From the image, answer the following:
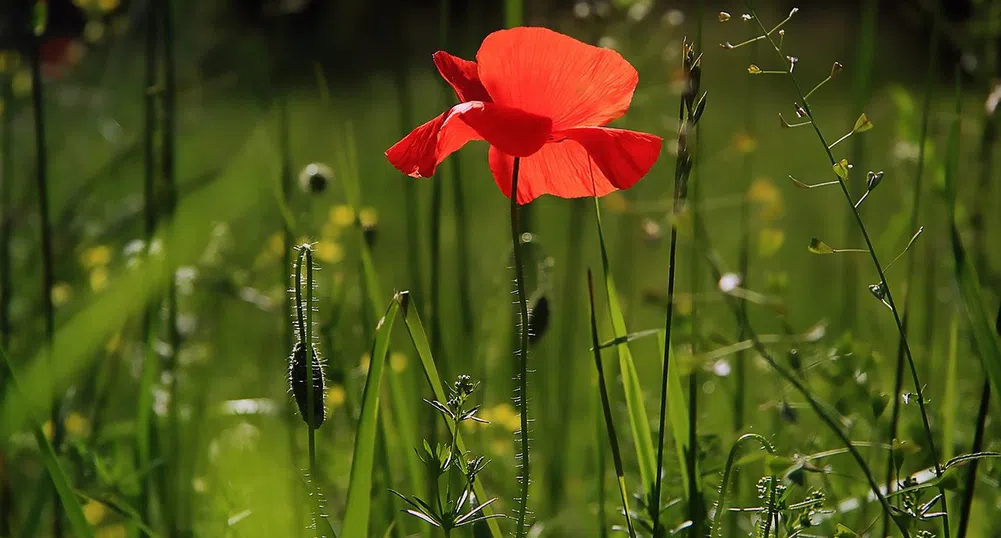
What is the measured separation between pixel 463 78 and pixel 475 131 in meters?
0.04

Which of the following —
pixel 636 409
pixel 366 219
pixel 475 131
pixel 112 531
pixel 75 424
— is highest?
pixel 475 131

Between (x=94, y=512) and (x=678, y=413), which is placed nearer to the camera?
(x=678, y=413)

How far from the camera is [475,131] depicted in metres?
0.70

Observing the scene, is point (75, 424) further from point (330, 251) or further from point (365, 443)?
point (365, 443)

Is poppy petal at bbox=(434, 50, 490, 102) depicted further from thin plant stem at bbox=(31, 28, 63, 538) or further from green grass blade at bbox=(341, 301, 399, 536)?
thin plant stem at bbox=(31, 28, 63, 538)

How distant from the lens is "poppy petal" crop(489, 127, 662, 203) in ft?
2.22

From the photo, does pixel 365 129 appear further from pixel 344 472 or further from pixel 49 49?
pixel 344 472

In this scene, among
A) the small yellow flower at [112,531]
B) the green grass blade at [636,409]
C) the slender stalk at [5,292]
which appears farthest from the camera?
the small yellow flower at [112,531]

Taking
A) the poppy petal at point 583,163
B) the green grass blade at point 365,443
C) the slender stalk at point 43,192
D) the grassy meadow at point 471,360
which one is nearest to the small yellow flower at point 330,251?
the grassy meadow at point 471,360

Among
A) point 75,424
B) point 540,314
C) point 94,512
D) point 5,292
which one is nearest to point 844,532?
point 540,314

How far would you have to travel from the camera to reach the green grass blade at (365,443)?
24.7 inches

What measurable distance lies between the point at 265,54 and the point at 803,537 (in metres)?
0.83

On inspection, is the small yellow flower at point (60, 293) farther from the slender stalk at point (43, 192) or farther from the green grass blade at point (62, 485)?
the green grass blade at point (62, 485)

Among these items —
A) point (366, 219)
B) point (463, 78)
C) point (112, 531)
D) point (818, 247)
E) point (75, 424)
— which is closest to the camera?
point (818, 247)
